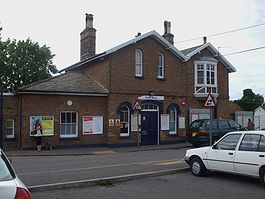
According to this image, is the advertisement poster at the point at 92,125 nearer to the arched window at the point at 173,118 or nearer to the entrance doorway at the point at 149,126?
the entrance doorway at the point at 149,126

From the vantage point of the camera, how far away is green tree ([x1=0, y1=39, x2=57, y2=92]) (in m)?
42.8

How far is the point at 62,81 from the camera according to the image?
22.8 m

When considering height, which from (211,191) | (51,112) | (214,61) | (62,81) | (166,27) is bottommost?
(211,191)

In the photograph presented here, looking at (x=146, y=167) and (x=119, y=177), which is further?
(x=146, y=167)

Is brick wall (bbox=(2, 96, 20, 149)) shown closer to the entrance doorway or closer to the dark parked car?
the entrance doorway

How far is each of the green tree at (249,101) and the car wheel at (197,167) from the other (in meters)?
49.9

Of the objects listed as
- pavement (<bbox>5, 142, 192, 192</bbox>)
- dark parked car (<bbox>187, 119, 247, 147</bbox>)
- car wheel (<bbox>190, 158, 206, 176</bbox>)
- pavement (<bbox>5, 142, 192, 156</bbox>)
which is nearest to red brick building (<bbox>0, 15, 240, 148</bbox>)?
pavement (<bbox>5, 142, 192, 156</bbox>)

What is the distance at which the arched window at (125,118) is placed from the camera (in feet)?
76.4

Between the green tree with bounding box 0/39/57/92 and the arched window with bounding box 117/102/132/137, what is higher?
the green tree with bounding box 0/39/57/92

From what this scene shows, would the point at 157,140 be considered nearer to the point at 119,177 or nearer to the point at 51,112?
the point at 51,112

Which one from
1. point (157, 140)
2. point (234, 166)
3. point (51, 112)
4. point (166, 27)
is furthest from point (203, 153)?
point (166, 27)

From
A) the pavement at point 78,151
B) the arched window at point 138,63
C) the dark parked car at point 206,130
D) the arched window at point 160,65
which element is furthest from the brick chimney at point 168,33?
the pavement at point 78,151

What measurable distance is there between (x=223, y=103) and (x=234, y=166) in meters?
19.5

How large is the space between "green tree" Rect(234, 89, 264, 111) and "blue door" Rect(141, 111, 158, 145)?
37456 mm
